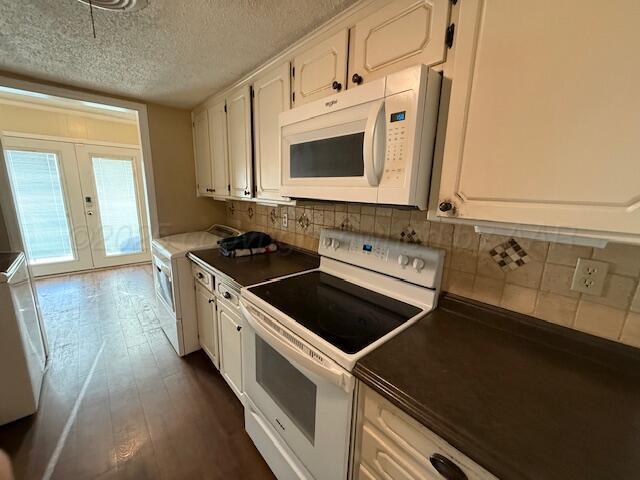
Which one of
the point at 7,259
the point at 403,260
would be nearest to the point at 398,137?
the point at 403,260

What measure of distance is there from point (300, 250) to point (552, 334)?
145cm

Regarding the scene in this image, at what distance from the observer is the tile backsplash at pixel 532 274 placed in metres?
0.82

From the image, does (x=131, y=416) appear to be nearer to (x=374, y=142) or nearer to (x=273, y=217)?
(x=273, y=217)

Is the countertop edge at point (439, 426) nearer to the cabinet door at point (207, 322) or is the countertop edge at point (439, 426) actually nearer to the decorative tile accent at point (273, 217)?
the cabinet door at point (207, 322)

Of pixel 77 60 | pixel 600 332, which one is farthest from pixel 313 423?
pixel 77 60

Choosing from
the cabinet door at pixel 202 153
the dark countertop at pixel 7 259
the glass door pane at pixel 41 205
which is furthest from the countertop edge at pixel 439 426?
the glass door pane at pixel 41 205

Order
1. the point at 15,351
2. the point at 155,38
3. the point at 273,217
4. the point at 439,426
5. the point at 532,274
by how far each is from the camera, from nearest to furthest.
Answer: the point at 439,426
the point at 532,274
the point at 155,38
the point at 15,351
the point at 273,217

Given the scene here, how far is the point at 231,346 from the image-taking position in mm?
1640

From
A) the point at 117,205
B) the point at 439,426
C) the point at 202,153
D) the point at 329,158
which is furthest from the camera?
the point at 117,205

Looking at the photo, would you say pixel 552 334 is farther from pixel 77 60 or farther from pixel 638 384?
pixel 77 60

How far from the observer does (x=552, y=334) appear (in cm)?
93

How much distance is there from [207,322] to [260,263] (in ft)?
2.18

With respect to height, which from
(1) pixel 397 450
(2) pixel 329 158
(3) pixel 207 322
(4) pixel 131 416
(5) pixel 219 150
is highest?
(5) pixel 219 150

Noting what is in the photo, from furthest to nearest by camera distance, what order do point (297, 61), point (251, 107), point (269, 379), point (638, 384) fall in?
point (251, 107) < point (297, 61) < point (269, 379) < point (638, 384)
